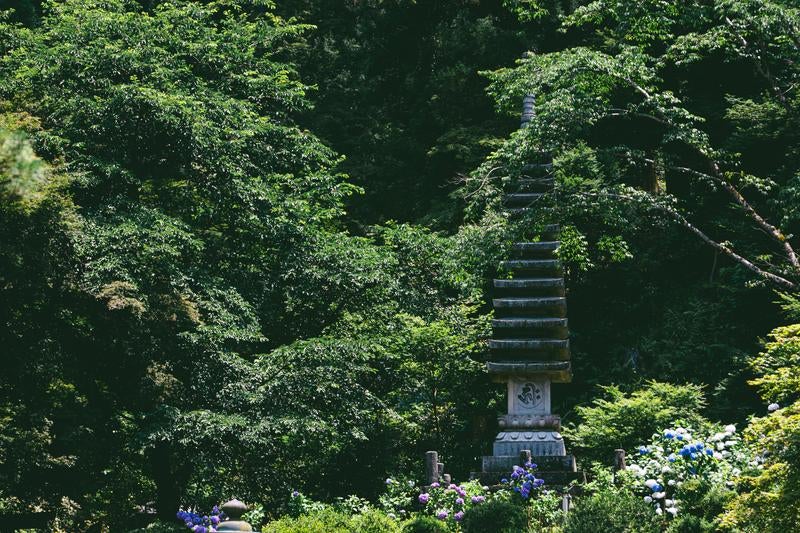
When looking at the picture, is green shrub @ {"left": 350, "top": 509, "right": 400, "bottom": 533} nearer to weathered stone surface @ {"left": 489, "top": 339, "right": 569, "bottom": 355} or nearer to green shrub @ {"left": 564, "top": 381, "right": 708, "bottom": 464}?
weathered stone surface @ {"left": 489, "top": 339, "right": 569, "bottom": 355}

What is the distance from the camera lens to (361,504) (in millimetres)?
16234

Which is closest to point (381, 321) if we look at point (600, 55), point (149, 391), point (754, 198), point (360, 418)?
point (360, 418)

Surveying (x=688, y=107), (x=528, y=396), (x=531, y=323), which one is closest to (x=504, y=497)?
(x=528, y=396)

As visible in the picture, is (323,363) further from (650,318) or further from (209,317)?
(650,318)

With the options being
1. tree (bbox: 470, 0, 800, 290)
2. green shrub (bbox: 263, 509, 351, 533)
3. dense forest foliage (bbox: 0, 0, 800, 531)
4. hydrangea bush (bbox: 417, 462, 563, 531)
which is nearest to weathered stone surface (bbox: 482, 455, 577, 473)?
hydrangea bush (bbox: 417, 462, 563, 531)

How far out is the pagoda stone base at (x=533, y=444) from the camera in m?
15.5

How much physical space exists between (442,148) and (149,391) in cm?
1134

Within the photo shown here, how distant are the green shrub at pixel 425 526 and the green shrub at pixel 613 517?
166 centimetres

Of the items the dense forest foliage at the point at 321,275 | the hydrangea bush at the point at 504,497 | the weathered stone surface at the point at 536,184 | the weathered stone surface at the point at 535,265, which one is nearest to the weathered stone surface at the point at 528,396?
the hydrangea bush at the point at 504,497

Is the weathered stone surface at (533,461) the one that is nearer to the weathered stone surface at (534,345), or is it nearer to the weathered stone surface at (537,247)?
the weathered stone surface at (534,345)

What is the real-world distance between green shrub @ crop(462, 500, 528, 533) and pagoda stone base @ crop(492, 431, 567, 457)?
276 cm

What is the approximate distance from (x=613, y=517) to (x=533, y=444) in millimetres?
3757

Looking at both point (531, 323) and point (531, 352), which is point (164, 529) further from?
point (531, 323)

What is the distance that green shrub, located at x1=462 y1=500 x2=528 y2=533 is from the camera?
12648mm
